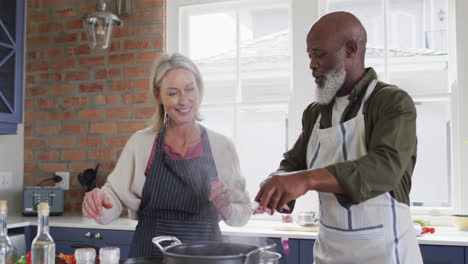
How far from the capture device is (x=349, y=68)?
5.49 ft

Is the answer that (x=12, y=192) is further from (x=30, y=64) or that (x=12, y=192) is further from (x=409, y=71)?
(x=409, y=71)

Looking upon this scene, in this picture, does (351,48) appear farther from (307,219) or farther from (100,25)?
(100,25)

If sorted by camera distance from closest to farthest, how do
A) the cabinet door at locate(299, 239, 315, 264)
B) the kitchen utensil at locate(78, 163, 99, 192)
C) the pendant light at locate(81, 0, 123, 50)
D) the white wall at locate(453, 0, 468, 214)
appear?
the cabinet door at locate(299, 239, 315, 264) → the white wall at locate(453, 0, 468, 214) → the pendant light at locate(81, 0, 123, 50) → the kitchen utensil at locate(78, 163, 99, 192)

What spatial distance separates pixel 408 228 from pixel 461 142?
1.67m

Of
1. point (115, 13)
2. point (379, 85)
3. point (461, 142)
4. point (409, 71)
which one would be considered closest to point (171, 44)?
point (115, 13)

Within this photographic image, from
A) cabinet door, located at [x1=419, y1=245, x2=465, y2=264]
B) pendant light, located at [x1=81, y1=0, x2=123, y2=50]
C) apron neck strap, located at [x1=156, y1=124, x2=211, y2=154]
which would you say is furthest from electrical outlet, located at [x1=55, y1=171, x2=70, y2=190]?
cabinet door, located at [x1=419, y1=245, x2=465, y2=264]

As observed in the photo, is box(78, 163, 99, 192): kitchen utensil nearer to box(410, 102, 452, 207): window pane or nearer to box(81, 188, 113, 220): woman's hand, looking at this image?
box(81, 188, 113, 220): woman's hand

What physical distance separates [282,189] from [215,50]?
257cm

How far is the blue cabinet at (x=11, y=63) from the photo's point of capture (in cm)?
348

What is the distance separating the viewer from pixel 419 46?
3.30 m

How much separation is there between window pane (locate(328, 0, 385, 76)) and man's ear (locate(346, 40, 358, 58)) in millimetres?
1735

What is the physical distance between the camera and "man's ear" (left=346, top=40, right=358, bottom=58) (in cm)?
164

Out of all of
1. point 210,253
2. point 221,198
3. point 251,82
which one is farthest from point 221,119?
point 210,253

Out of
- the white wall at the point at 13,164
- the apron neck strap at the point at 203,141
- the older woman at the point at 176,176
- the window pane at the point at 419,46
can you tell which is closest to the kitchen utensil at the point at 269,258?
the older woman at the point at 176,176
